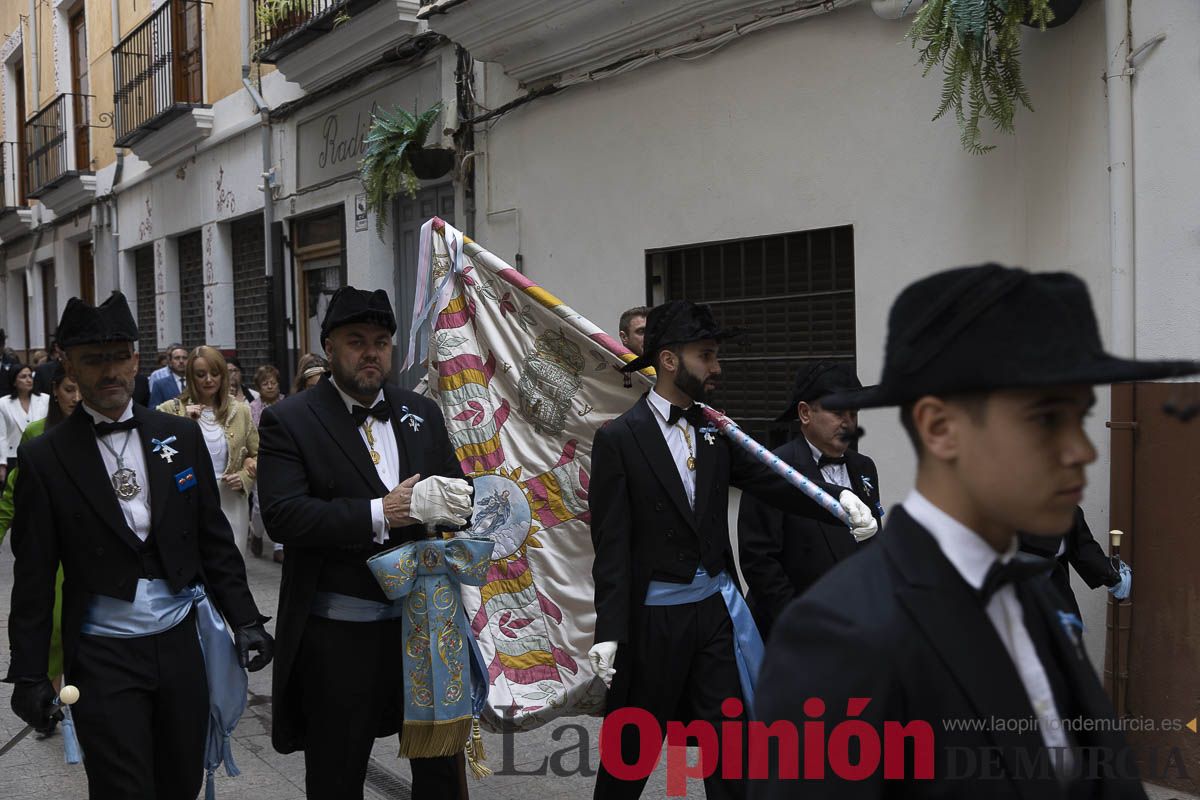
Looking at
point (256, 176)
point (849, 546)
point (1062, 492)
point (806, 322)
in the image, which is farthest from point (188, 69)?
point (1062, 492)

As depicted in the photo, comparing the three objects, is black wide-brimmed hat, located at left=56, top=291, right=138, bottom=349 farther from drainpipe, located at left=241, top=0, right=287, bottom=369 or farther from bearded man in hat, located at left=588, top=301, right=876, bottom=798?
drainpipe, located at left=241, top=0, right=287, bottom=369

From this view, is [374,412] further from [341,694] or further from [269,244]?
[269,244]

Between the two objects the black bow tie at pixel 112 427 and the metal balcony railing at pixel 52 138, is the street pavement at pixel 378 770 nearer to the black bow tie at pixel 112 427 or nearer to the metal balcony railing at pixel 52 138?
the black bow tie at pixel 112 427

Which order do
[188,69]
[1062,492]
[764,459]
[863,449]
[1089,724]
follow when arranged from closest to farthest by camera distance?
[1062,492]
[1089,724]
[764,459]
[863,449]
[188,69]

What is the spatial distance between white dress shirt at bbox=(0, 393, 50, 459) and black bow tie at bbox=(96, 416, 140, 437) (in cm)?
805

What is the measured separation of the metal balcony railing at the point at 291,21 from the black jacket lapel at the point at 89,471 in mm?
7396

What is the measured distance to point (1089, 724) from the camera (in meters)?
1.78

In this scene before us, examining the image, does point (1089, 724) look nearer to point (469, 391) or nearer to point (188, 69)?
point (469, 391)

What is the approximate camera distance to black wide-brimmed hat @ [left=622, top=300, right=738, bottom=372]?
4.32 metres

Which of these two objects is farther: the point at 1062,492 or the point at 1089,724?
the point at 1089,724

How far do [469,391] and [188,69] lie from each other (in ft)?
41.4

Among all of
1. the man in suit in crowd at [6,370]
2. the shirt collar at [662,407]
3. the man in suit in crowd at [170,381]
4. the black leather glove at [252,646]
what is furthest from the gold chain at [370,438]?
the man in suit in crowd at [6,370]

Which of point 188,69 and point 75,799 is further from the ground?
point 188,69

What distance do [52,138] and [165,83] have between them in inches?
276
